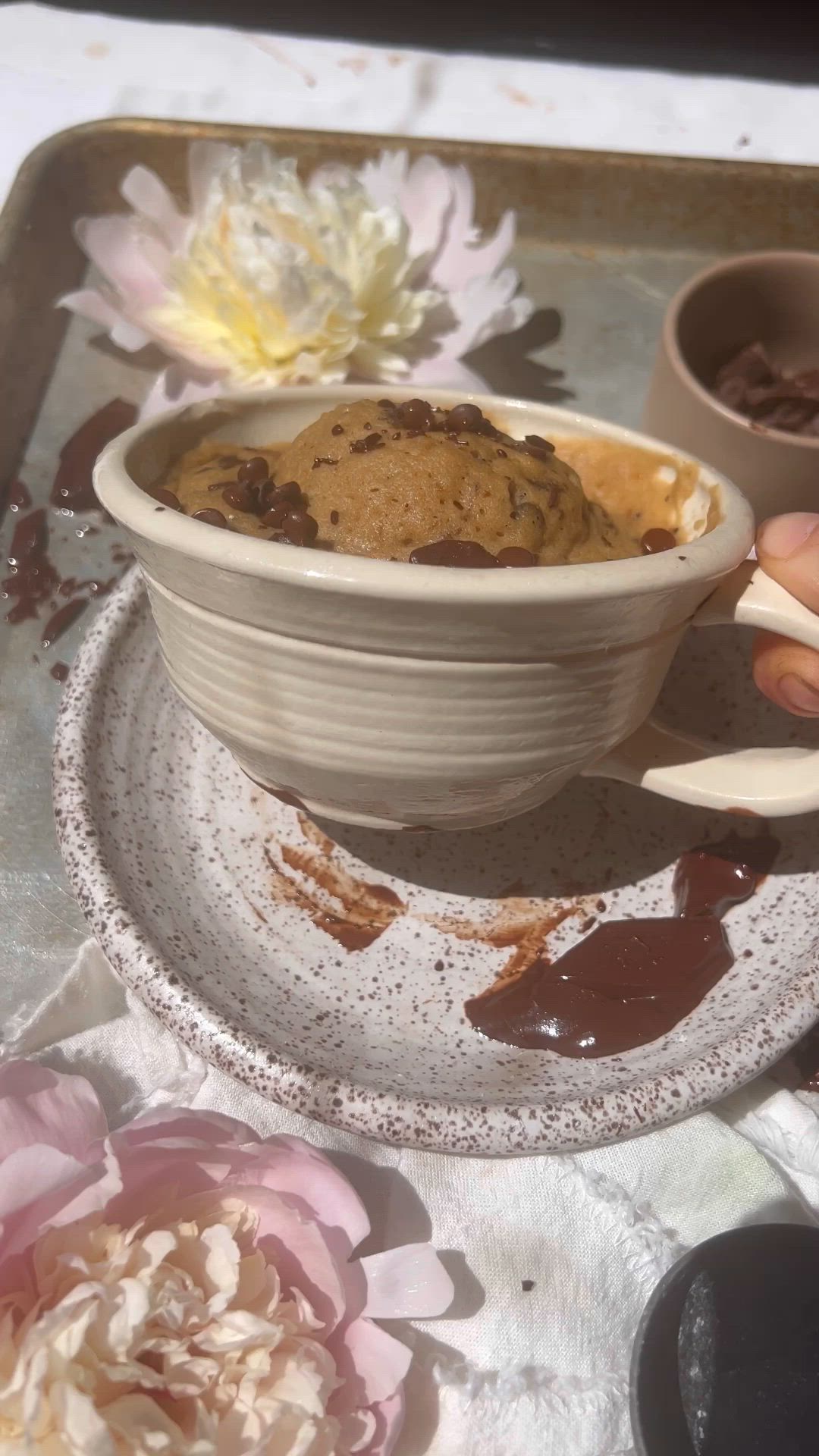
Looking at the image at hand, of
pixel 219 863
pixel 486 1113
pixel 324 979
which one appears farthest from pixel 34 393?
pixel 486 1113

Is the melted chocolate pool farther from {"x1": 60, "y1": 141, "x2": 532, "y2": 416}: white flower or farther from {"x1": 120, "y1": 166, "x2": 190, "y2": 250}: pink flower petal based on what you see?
{"x1": 120, "y1": 166, "x2": 190, "y2": 250}: pink flower petal

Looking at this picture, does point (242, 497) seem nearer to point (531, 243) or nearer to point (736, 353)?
point (736, 353)

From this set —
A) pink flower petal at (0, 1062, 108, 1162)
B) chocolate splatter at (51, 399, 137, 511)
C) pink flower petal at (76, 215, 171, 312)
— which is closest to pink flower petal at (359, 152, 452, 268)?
pink flower petal at (76, 215, 171, 312)

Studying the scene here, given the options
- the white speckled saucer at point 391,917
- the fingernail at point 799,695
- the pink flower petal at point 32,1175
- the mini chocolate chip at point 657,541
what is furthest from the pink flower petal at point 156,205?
the pink flower petal at point 32,1175

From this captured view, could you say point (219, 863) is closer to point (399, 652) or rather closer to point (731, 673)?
point (399, 652)

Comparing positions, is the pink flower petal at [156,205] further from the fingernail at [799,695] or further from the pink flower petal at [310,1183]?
the pink flower petal at [310,1183]
